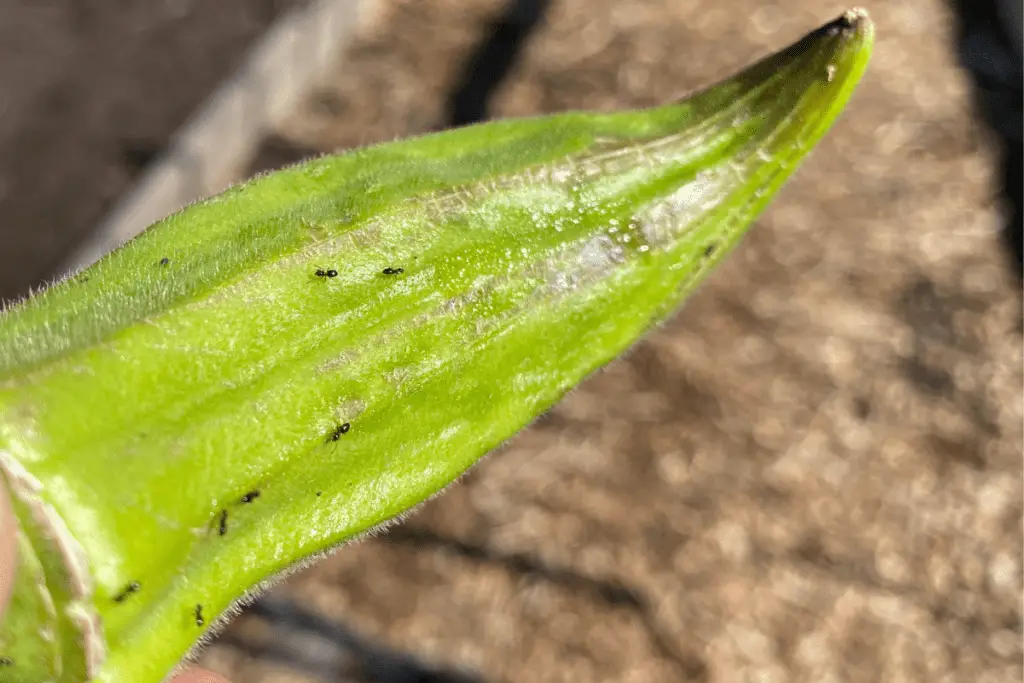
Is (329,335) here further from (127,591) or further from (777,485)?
(777,485)

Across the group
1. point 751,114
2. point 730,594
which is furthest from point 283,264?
point 730,594

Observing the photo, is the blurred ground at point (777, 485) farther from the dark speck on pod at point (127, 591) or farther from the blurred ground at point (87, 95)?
the dark speck on pod at point (127, 591)

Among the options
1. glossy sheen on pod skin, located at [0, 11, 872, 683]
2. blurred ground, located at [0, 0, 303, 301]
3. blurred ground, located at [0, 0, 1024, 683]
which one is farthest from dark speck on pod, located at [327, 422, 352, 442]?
blurred ground, located at [0, 0, 303, 301]

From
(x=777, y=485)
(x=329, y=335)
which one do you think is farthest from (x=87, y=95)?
(x=329, y=335)

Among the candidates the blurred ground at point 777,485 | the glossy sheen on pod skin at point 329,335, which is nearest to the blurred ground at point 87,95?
the blurred ground at point 777,485

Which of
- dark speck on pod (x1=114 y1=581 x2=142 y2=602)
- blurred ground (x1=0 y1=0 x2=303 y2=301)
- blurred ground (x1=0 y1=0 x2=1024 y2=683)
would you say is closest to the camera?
dark speck on pod (x1=114 y1=581 x2=142 y2=602)

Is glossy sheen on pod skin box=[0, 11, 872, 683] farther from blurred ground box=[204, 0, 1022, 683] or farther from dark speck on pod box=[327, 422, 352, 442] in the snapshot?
blurred ground box=[204, 0, 1022, 683]

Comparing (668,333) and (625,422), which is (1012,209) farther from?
(625,422)

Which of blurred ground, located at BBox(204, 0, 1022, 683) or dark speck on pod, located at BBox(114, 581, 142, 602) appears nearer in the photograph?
dark speck on pod, located at BBox(114, 581, 142, 602)
